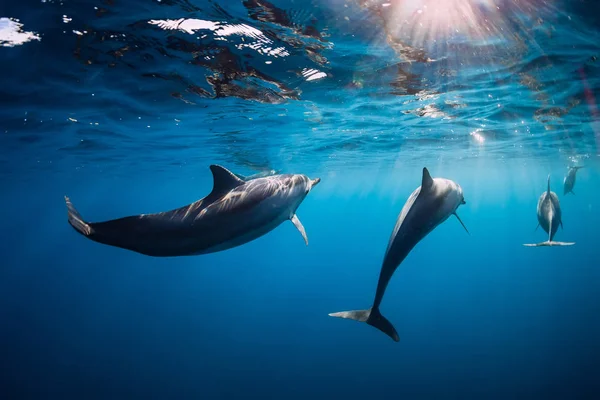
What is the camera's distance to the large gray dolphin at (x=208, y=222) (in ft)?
10.4

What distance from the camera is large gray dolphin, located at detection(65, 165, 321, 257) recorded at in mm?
3182

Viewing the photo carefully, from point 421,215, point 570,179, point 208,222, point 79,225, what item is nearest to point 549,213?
point 570,179

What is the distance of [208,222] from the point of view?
3.55 metres

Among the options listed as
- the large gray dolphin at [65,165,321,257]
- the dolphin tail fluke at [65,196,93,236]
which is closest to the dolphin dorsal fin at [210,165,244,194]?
the large gray dolphin at [65,165,321,257]

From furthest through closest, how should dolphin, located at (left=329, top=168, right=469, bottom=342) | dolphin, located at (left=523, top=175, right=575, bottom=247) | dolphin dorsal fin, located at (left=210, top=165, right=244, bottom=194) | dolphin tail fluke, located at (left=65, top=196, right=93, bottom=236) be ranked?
dolphin, located at (left=523, top=175, right=575, bottom=247) < dolphin, located at (left=329, top=168, right=469, bottom=342) < dolphin dorsal fin, located at (left=210, top=165, right=244, bottom=194) < dolphin tail fluke, located at (left=65, top=196, right=93, bottom=236)

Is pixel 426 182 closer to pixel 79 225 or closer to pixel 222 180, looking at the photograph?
pixel 222 180

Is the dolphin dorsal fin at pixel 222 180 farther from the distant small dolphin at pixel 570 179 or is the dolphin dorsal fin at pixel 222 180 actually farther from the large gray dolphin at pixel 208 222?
the distant small dolphin at pixel 570 179

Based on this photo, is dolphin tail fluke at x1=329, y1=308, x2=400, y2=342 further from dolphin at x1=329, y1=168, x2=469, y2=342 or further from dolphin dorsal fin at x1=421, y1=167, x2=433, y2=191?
dolphin dorsal fin at x1=421, y1=167, x2=433, y2=191

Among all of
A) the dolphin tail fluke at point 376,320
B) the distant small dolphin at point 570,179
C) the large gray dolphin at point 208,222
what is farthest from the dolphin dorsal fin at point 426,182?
the distant small dolphin at point 570,179

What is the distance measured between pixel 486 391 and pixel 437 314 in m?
18.2

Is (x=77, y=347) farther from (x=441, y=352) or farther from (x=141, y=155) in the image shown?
(x=441, y=352)

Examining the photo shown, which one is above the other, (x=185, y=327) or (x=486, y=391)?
(x=486, y=391)

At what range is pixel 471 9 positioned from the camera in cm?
712

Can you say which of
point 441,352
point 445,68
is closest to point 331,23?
point 445,68
